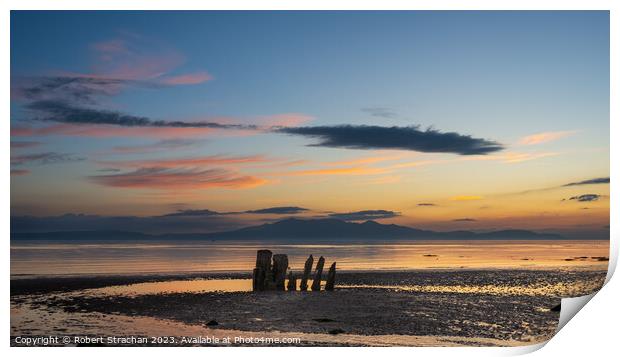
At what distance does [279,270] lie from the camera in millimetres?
20297

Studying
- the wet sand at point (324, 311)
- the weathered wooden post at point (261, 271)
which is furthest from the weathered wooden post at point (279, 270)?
the wet sand at point (324, 311)

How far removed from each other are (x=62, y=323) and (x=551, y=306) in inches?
429

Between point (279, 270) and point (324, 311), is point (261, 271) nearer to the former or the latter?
point (279, 270)

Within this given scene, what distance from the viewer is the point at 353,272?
27.4 meters

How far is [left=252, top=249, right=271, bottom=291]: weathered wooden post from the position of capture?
20.0 m

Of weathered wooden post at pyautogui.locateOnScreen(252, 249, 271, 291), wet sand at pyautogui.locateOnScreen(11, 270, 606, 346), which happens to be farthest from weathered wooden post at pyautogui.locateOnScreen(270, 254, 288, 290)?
wet sand at pyautogui.locateOnScreen(11, 270, 606, 346)

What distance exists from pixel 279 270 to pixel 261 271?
50 centimetres

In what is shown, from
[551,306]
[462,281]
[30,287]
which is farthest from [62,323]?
[462,281]

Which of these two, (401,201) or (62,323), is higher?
(401,201)

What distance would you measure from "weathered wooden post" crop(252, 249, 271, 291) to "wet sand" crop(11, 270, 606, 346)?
585 mm

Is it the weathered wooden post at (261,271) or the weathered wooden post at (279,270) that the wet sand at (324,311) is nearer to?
the weathered wooden post at (261,271)

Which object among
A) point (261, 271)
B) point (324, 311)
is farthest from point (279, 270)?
point (324, 311)
